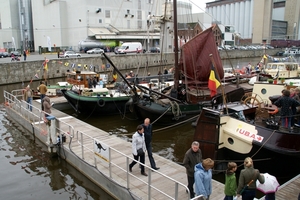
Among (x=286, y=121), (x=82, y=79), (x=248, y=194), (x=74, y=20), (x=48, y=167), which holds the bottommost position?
(x=48, y=167)

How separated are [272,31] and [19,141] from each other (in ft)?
428

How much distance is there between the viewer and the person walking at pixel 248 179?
6117mm

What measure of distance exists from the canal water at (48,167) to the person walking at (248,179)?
3945mm

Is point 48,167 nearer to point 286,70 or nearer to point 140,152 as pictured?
point 140,152

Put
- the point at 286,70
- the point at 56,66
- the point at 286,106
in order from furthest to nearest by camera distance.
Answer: the point at 56,66 < the point at 286,70 < the point at 286,106

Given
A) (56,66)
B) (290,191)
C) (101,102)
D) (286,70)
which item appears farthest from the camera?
(56,66)

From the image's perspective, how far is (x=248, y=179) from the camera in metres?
6.13

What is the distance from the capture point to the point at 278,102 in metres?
9.72

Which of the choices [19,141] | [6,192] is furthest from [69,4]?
[6,192]

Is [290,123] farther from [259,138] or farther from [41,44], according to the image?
[41,44]

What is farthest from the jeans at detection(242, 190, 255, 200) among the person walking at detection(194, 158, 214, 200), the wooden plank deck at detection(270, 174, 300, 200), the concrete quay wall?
the concrete quay wall

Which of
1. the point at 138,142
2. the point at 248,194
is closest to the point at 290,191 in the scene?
the point at 248,194

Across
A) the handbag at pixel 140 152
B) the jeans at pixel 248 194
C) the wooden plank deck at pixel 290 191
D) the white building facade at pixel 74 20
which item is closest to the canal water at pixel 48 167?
the wooden plank deck at pixel 290 191

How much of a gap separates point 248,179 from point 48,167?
27.2 ft
